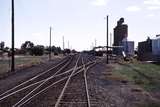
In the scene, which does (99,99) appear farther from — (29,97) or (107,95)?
(29,97)

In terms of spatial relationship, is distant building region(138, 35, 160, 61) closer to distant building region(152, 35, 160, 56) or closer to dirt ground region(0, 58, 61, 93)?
distant building region(152, 35, 160, 56)

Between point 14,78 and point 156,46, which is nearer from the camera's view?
point 14,78

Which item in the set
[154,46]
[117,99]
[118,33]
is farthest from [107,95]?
[118,33]

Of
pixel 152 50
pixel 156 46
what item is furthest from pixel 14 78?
pixel 152 50

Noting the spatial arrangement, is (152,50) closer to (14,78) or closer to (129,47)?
(129,47)

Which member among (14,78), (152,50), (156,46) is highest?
(156,46)

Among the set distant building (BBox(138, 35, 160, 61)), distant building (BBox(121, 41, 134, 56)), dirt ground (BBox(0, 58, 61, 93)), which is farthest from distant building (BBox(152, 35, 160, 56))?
dirt ground (BBox(0, 58, 61, 93))

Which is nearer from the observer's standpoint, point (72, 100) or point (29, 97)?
point (72, 100)

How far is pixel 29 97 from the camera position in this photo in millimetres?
15156

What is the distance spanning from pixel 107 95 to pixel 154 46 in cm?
4993

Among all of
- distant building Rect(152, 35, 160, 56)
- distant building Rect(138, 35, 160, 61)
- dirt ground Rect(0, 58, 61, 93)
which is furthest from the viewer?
distant building Rect(138, 35, 160, 61)

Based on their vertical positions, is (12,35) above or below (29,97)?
above

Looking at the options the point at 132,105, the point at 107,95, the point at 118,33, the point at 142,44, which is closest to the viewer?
the point at 132,105

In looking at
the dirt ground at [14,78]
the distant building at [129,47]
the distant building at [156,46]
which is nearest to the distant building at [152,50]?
the distant building at [156,46]
